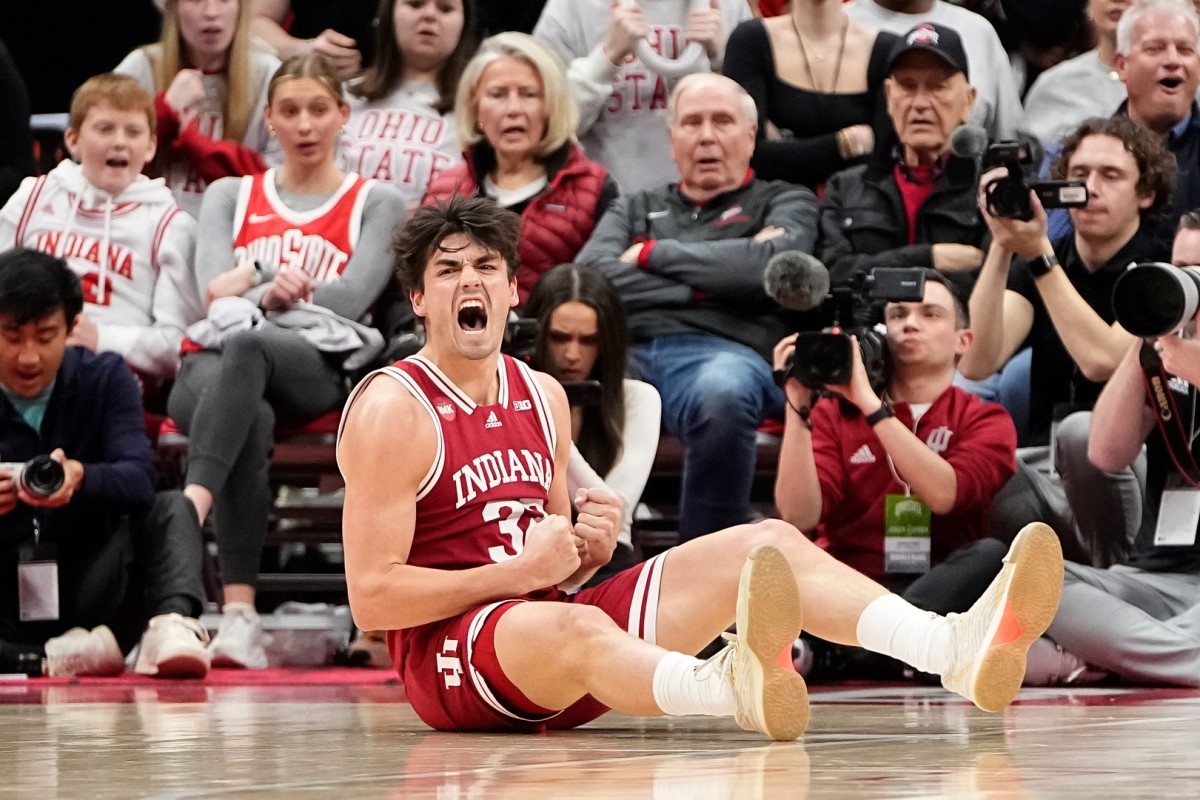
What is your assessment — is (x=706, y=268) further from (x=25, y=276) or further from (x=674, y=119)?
(x=25, y=276)

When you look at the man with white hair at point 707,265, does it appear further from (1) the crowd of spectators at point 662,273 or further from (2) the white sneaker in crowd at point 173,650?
(2) the white sneaker in crowd at point 173,650

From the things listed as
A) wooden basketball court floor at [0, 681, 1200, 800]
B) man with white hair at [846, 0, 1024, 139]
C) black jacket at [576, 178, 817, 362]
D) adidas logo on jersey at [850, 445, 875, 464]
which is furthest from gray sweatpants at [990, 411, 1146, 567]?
man with white hair at [846, 0, 1024, 139]

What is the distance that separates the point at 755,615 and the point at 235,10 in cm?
453

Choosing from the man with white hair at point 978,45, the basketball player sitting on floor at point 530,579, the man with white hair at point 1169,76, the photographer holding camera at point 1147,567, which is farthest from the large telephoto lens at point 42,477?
the man with white hair at point 1169,76

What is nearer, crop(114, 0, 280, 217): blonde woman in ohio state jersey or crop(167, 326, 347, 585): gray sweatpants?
crop(167, 326, 347, 585): gray sweatpants

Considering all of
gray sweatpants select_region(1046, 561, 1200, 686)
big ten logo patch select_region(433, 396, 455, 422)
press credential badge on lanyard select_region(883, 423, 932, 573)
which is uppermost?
big ten logo patch select_region(433, 396, 455, 422)

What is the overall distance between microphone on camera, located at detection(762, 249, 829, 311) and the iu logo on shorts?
6.13ft

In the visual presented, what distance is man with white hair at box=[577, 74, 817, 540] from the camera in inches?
209

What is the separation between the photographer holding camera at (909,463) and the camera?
15.8ft

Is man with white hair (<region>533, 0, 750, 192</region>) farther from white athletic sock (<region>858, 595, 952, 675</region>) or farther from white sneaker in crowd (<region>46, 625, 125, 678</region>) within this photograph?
white athletic sock (<region>858, 595, 952, 675</region>)

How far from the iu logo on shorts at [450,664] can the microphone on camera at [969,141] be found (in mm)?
2697

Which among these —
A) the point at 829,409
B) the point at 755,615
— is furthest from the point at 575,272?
the point at 755,615

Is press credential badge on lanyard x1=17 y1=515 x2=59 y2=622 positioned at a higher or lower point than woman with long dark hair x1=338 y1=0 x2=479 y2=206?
lower

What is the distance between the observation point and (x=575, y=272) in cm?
539
